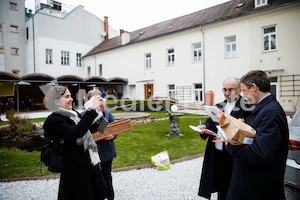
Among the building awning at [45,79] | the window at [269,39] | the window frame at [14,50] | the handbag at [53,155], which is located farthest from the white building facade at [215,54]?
the handbag at [53,155]

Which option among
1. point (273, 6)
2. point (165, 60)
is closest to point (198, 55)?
point (165, 60)

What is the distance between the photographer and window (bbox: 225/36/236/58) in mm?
17031

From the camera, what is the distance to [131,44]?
81.4 feet

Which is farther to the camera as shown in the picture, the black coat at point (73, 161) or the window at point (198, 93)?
the window at point (198, 93)

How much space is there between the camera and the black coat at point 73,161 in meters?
2.17

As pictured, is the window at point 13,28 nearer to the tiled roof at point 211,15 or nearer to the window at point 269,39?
the tiled roof at point 211,15

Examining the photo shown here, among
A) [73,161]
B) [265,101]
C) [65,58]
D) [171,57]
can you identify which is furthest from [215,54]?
[65,58]

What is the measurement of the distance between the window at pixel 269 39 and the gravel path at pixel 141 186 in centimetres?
1450

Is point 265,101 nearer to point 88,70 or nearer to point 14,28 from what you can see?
point 88,70

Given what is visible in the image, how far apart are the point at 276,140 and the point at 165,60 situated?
20.7 metres

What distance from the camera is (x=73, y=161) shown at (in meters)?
2.31

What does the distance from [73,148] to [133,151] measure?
13.3 ft

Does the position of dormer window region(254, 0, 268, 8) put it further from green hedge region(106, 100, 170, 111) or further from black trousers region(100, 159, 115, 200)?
black trousers region(100, 159, 115, 200)

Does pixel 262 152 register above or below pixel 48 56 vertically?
below
